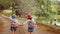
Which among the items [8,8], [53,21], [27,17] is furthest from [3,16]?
[53,21]

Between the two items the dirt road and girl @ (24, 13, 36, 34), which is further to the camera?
the dirt road

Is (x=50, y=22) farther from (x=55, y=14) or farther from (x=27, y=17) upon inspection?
(x=27, y=17)

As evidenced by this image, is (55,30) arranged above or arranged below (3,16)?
below

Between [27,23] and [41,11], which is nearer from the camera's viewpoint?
[27,23]

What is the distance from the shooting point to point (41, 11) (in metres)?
2.02

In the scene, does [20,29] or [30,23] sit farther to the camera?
[20,29]

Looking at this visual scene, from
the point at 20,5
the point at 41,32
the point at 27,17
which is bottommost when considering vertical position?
the point at 41,32

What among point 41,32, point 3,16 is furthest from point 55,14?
point 3,16

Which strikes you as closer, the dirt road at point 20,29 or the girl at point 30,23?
the girl at point 30,23

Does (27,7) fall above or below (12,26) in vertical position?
above

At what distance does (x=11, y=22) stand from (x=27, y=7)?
0.24m

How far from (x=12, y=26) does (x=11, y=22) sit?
44mm

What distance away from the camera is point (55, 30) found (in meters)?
1.99

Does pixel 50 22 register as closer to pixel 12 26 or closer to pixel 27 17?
pixel 27 17
